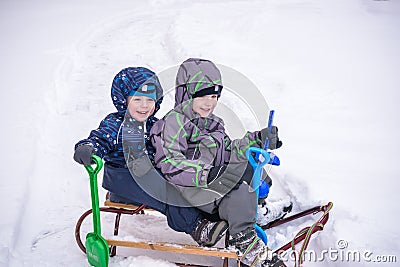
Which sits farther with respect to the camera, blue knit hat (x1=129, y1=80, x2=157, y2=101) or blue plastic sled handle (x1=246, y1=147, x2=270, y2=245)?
blue knit hat (x1=129, y1=80, x2=157, y2=101)

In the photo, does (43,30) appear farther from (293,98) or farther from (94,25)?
(293,98)

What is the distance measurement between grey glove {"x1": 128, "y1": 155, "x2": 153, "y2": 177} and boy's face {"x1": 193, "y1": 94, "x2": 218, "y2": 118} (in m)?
0.45

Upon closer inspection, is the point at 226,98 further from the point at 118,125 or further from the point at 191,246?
the point at 191,246

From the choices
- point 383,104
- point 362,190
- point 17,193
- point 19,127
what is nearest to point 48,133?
point 19,127

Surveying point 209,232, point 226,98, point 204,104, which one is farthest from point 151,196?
point 226,98

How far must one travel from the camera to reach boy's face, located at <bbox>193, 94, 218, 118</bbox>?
2.62 meters

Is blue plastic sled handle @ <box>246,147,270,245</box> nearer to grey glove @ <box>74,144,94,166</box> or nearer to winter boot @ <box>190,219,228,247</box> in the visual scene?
winter boot @ <box>190,219,228,247</box>

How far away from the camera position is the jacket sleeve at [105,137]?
2.45m

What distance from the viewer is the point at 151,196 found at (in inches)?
98.8

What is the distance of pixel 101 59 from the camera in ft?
20.4

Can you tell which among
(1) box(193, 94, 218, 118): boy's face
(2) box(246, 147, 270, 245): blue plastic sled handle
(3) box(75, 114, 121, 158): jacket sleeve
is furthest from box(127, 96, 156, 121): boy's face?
(2) box(246, 147, 270, 245): blue plastic sled handle

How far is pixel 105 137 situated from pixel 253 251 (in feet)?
3.54

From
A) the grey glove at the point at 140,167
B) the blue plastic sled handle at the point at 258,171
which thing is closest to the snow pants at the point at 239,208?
the blue plastic sled handle at the point at 258,171

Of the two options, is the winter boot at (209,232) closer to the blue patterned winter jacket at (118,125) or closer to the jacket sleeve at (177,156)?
the jacket sleeve at (177,156)
